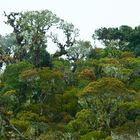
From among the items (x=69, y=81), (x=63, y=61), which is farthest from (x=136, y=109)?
A: (x=63, y=61)

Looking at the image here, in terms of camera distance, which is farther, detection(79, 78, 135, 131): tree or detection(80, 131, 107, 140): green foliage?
detection(79, 78, 135, 131): tree

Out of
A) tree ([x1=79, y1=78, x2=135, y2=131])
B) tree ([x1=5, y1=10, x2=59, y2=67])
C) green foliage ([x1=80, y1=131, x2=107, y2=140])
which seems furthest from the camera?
tree ([x1=5, y1=10, x2=59, y2=67])

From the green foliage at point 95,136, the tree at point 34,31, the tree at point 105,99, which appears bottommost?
the green foliage at point 95,136

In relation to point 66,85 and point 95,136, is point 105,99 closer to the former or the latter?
point 95,136

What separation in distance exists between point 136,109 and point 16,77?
14375mm

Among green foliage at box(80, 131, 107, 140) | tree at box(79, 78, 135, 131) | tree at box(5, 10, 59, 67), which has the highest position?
tree at box(5, 10, 59, 67)

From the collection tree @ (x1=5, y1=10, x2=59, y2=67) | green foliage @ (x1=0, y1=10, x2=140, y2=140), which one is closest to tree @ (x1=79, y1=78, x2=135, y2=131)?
green foliage @ (x1=0, y1=10, x2=140, y2=140)

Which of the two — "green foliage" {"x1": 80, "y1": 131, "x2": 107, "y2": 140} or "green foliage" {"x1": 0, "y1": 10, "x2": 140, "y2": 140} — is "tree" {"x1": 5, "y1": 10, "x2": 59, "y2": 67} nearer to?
"green foliage" {"x1": 0, "y1": 10, "x2": 140, "y2": 140}

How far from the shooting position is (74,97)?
43.6 metres

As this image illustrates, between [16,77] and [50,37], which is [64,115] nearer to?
[16,77]

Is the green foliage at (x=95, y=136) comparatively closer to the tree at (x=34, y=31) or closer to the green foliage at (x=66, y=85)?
the green foliage at (x=66, y=85)

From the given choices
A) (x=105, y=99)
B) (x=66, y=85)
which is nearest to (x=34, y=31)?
(x=66, y=85)

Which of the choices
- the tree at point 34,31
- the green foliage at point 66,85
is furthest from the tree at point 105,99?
the tree at point 34,31

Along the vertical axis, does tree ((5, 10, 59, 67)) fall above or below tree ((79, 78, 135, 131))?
above
